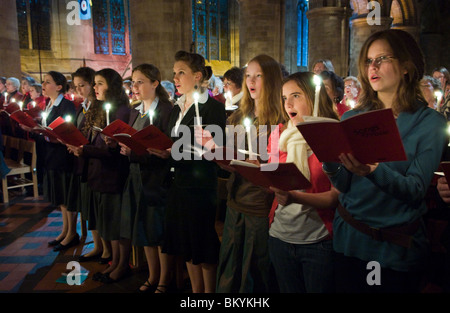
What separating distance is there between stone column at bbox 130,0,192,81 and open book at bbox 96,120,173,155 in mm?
6139

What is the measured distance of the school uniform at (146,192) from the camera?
298 centimetres

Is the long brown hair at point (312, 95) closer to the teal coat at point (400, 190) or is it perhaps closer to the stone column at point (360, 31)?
the teal coat at point (400, 190)

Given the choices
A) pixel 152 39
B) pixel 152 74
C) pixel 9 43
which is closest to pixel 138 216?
pixel 152 74

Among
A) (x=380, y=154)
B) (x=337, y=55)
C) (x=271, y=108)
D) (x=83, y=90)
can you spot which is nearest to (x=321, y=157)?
(x=380, y=154)

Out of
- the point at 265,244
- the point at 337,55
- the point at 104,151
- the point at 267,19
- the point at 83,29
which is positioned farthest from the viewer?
the point at 83,29

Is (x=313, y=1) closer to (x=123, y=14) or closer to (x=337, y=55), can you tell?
(x=337, y=55)

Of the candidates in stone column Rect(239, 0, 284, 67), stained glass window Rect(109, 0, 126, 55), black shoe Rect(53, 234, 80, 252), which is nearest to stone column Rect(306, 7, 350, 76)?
stone column Rect(239, 0, 284, 67)

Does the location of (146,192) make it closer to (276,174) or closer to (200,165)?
(200,165)

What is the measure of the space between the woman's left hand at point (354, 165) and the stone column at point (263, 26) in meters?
9.53

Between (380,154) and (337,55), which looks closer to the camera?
(380,154)

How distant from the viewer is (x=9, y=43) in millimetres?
9820

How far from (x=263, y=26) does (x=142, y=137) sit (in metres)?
8.87

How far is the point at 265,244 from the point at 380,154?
107 cm
